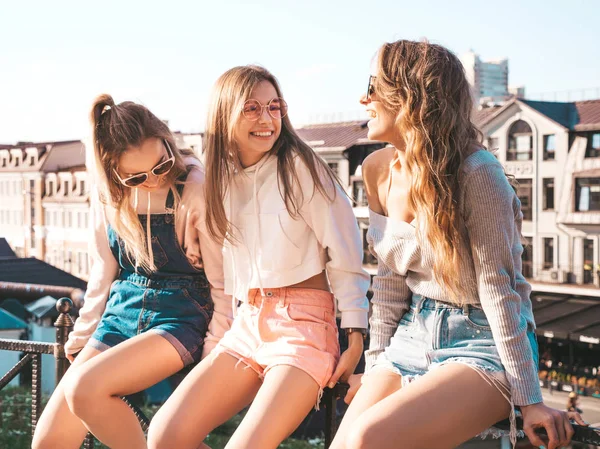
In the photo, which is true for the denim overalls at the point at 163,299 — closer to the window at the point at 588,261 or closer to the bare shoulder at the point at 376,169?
the bare shoulder at the point at 376,169

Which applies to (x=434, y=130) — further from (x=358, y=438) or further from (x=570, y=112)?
(x=570, y=112)

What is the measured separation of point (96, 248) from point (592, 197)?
23.3m

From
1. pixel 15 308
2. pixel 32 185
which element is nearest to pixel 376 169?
pixel 15 308

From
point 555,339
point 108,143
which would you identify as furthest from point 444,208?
point 555,339

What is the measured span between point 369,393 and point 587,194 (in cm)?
A: 2367

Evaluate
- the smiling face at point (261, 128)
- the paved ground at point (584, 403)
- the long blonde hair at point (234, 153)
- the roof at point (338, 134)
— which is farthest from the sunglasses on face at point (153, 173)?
the roof at point (338, 134)

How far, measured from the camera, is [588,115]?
23391 mm

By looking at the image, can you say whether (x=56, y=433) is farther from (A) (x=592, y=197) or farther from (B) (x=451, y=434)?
(A) (x=592, y=197)

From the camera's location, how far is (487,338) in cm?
194

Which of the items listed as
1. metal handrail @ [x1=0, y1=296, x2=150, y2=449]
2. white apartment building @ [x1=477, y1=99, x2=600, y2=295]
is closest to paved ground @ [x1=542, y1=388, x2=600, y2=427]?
white apartment building @ [x1=477, y1=99, x2=600, y2=295]

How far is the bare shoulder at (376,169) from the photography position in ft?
7.42

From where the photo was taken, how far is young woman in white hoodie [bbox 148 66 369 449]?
6.97 ft

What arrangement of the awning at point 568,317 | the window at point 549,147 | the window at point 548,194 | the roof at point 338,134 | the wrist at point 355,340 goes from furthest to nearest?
the roof at point 338,134
the window at point 548,194
the window at point 549,147
the awning at point 568,317
the wrist at point 355,340

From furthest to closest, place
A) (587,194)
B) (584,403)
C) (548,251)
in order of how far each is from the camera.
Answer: (548,251) → (587,194) → (584,403)
